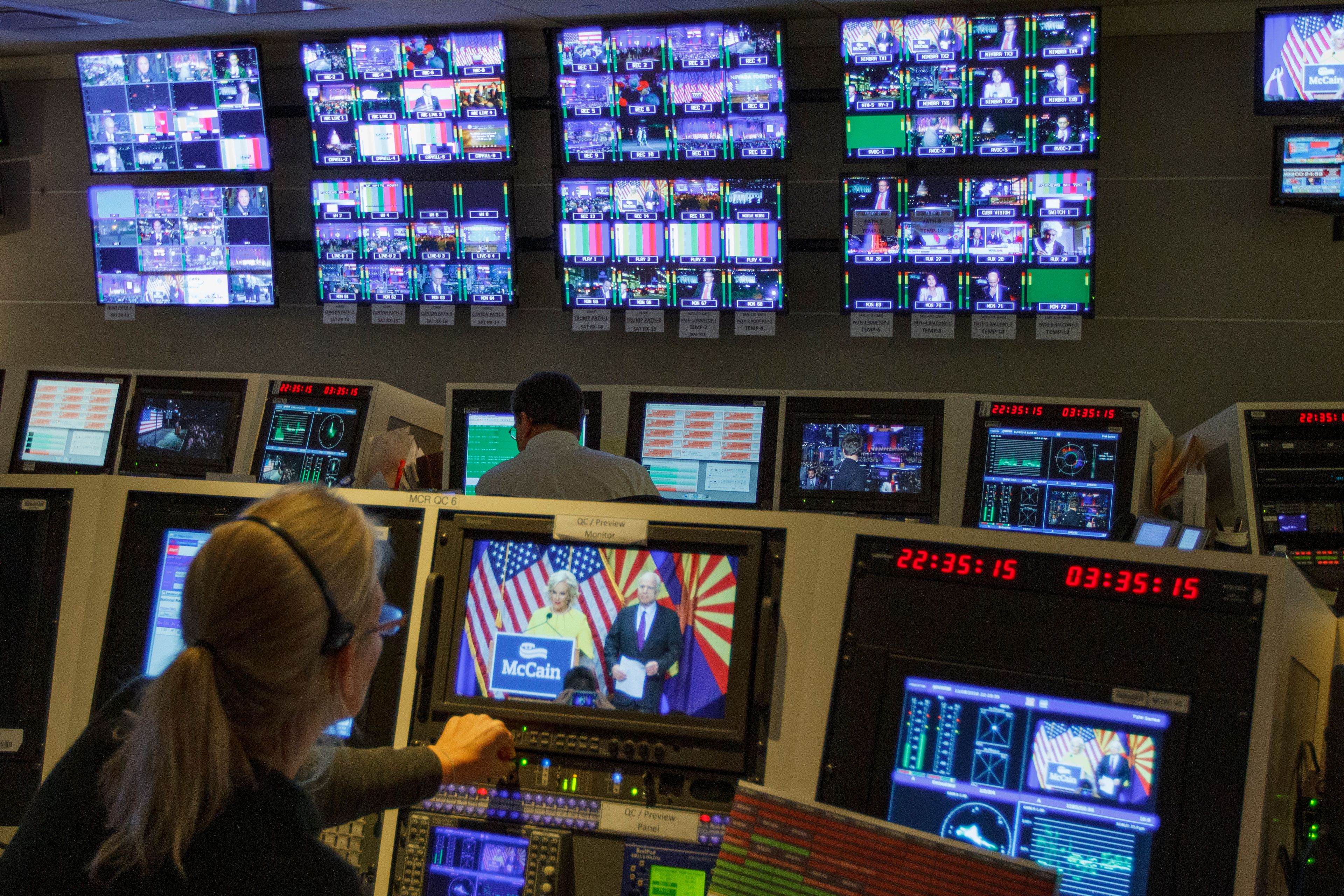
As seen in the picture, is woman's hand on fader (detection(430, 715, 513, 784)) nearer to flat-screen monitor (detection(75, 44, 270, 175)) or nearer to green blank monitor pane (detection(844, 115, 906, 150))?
green blank monitor pane (detection(844, 115, 906, 150))

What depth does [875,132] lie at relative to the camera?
416 cm

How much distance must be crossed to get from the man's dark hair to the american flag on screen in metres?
2.65

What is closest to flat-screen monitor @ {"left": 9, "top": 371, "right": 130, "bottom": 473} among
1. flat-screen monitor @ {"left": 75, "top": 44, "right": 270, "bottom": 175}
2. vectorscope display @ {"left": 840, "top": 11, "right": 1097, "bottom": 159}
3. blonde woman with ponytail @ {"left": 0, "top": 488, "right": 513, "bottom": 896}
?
flat-screen monitor @ {"left": 75, "top": 44, "right": 270, "bottom": 175}

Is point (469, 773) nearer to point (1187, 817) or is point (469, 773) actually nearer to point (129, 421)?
point (1187, 817)

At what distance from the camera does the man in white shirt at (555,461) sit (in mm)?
2916

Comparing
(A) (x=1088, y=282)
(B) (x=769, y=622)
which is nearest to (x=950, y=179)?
(A) (x=1088, y=282)

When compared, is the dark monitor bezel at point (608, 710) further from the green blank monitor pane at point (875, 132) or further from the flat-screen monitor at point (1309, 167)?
the flat-screen monitor at point (1309, 167)

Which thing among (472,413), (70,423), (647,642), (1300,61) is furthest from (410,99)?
(647,642)

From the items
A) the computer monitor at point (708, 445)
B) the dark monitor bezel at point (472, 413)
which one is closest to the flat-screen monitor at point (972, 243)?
the computer monitor at point (708, 445)

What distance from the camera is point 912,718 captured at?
1.36 meters

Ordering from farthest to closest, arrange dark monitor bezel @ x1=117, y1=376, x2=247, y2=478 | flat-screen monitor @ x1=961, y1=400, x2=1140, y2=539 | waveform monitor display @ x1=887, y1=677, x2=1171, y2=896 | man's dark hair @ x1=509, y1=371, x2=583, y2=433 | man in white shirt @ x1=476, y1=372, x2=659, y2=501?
dark monitor bezel @ x1=117, y1=376, x2=247, y2=478
flat-screen monitor @ x1=961, y1=400, x2=1140, y2=539
man's dark hair @ x1=509, y1=371, x2=583, y2=433
man in white shirt @ x1=476, y1=372, x2=659, y2=501
waveform monitor display @ x1=887, y1=677, x2=1171, y2=896

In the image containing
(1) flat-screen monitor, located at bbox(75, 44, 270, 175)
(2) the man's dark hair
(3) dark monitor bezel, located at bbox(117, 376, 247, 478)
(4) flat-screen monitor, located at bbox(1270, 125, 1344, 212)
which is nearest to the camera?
(2) the man's dark hair

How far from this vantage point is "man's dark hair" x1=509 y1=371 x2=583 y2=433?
10.4 feet

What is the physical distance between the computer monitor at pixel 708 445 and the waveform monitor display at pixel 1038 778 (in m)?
2.37
